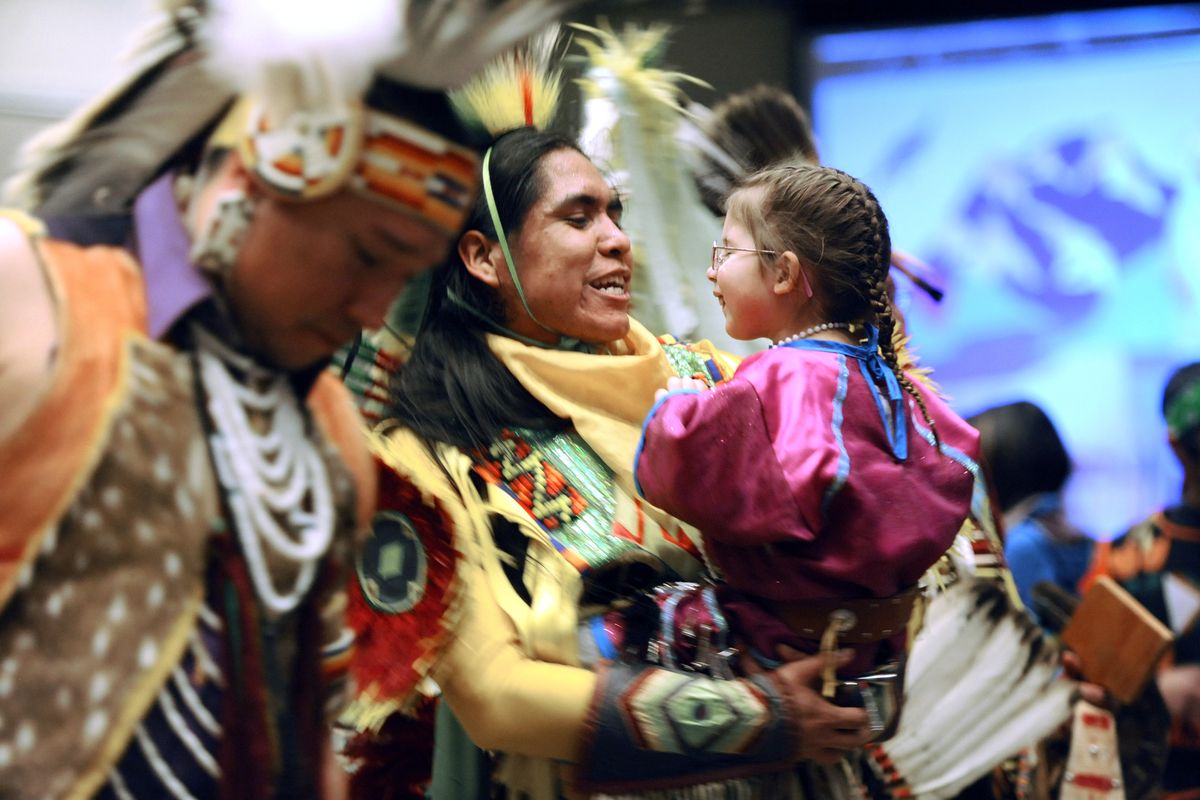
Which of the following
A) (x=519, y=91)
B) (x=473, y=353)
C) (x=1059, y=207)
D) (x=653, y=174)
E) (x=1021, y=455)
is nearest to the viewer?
(x=473, y=353)

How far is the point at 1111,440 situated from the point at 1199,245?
737 mm

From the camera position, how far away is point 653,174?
242 centimetres

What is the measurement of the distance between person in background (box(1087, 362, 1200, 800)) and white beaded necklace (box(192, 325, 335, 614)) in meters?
2.31

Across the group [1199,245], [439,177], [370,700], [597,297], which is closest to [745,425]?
[597,297]

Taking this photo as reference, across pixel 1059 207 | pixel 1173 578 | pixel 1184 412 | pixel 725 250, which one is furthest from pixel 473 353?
pixel 1059 207

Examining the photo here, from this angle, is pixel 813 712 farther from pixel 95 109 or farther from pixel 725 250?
pixel 95 109

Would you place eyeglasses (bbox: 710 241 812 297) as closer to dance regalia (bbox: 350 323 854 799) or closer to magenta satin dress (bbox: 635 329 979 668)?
magenta satin dress (bbox: 635 329 979 668)

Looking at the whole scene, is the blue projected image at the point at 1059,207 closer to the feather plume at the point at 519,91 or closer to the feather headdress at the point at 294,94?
the feather plume at the point at 519,91

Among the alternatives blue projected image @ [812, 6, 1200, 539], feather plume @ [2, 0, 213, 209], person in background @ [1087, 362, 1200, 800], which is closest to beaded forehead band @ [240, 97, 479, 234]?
feather plume @ [2, 0, 213, 209]

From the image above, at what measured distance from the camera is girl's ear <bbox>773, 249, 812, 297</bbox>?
175 cm

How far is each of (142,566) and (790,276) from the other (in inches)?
39.9

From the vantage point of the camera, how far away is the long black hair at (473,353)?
189 cm

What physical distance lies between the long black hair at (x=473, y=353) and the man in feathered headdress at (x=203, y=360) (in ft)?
2.62

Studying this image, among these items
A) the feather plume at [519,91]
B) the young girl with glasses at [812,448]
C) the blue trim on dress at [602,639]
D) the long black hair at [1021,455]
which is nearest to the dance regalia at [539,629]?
the blue trim on dress at [602,639]
